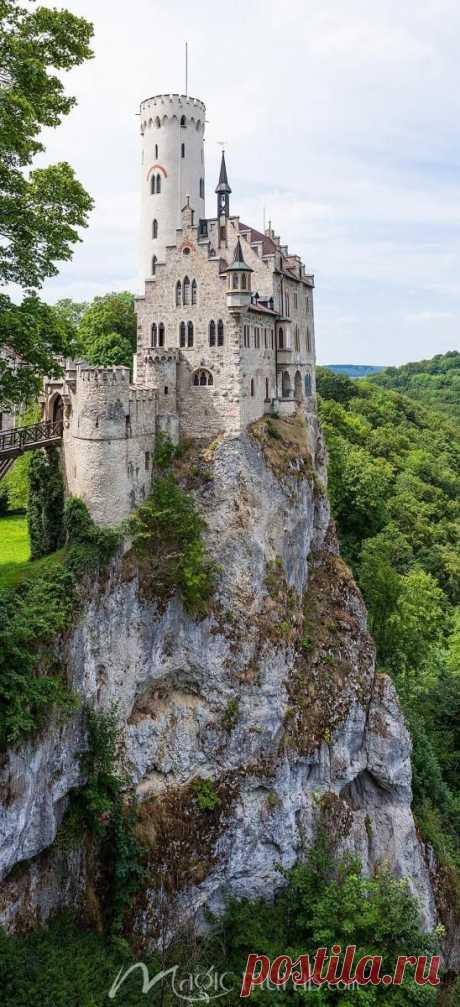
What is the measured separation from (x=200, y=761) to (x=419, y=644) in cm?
2631

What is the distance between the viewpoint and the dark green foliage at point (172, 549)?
34.2 m

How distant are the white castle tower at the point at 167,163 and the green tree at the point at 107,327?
9157 millimetres

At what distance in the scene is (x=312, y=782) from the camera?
38.2 m

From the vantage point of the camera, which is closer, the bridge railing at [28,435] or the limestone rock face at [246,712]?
the limestone rock face at [246,712]

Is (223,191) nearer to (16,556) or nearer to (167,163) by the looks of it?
(167,163)

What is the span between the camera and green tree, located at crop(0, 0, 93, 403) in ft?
67.8

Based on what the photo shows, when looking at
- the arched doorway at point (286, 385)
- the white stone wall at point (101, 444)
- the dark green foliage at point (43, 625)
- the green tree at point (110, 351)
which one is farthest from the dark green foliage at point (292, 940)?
the green tree at point (110, 351)

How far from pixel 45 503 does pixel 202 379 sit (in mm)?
10064

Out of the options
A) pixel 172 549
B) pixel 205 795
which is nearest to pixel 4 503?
pixel 172 549

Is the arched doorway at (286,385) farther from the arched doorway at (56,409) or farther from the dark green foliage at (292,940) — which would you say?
the dark green foliage at (292,940)

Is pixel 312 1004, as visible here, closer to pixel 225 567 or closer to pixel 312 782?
pixel 312 782

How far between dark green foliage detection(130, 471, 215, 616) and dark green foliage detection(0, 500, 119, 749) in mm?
2440

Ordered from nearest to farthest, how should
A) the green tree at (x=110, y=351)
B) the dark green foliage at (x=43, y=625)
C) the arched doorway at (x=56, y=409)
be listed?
the dark green foliage at (x=43, y=625) → the arched doorway at (x=56, y=409) → the green tree at (x=110, y=351)

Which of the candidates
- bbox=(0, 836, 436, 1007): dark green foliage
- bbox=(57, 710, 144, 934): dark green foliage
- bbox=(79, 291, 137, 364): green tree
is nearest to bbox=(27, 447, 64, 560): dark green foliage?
bbox=(57, 710, 144, 934): dark green foliage
